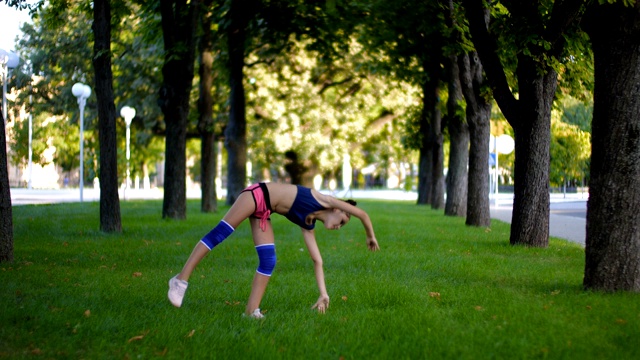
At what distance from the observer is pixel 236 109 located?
34031 millimetres

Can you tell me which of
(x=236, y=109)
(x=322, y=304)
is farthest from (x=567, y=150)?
(x=322, y=304)

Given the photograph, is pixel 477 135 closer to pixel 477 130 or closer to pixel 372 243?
pixel 477 130

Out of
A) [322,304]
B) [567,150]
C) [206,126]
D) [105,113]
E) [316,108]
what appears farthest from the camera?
[316,108]

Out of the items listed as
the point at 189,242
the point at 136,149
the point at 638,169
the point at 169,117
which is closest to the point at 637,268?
the point at 638,169

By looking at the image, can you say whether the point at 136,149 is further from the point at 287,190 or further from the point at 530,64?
the point at 287,190

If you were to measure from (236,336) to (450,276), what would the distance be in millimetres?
4987

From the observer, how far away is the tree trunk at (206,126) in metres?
31.3

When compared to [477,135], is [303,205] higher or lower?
lower

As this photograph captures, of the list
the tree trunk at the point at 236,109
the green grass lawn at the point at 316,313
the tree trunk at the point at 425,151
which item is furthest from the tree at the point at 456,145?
the green grass lawn at the point at 316,313

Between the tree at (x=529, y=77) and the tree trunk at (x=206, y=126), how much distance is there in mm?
14917

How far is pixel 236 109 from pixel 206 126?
117 inches

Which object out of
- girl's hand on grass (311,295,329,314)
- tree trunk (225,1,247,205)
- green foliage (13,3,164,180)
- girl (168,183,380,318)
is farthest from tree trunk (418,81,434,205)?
girl (168,183,380,318)

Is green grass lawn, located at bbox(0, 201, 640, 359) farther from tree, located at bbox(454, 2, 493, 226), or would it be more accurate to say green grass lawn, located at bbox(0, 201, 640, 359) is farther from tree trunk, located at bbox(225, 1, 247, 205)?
tree trunk, located at bbox(225, 1, 247, 205)

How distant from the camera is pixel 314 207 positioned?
310 inches
